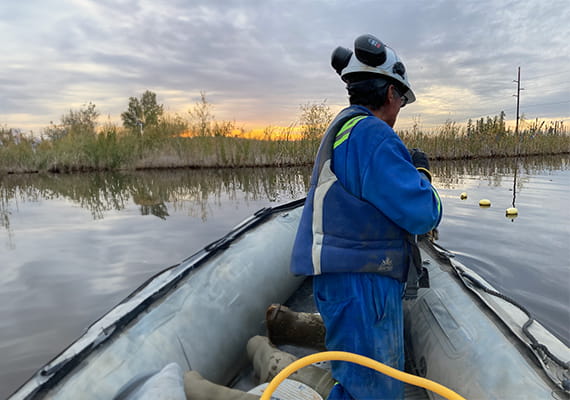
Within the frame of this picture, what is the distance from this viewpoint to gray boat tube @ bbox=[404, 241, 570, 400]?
1.28 meters

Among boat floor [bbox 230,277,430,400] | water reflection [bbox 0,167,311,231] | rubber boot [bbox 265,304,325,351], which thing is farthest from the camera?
water reflection [bbox 0,167,311,231]

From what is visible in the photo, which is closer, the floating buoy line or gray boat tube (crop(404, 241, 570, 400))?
gray boat tube (crop(404, 241, 570, 400))

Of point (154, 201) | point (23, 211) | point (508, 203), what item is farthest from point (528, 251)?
point (23, 211)

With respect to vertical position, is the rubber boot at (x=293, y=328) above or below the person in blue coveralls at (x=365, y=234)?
below

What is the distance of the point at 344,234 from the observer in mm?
1364

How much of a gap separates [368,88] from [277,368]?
52.2 inches

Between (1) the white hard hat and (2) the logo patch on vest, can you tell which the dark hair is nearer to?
(1) the white hard hat

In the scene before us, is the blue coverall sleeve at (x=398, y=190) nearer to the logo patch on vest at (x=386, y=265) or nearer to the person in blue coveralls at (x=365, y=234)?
the person in blue coveralls at (x=365, y=234)

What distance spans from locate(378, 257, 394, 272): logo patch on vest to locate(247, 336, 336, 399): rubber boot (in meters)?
0.66

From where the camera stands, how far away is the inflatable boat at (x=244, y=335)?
1311 millimetres

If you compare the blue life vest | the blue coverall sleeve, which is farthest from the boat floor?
the blue coverall sleeve

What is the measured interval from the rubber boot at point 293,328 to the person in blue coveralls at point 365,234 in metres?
0.76

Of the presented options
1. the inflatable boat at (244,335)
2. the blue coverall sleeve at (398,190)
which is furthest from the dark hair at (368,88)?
the inflatable boat at (244,335)

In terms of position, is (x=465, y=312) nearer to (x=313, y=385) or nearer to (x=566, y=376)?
(x=566, y=376)
